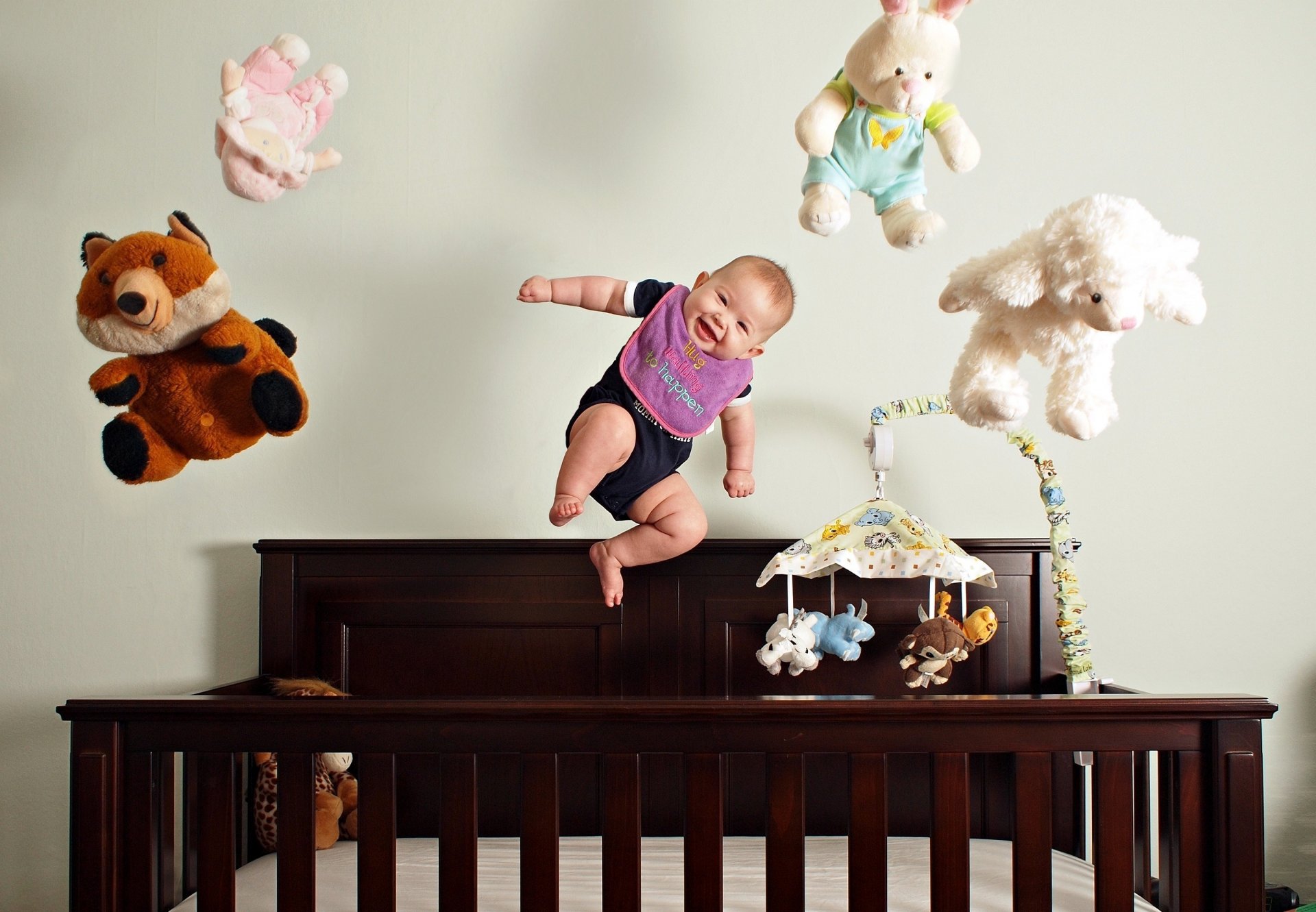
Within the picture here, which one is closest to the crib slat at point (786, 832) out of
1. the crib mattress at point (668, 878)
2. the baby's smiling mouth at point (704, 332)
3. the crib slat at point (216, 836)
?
the crib mattress at point (668, 878)

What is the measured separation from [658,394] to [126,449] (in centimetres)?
74

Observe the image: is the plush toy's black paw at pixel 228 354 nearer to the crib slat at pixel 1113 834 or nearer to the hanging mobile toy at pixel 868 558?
the hanging mobile toy at pixel 868 558

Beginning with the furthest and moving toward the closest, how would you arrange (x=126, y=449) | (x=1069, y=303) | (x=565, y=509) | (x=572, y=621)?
(x=572, y=621)
(x=565, y=509)
(x=126, y=449)
(x=1069, y=303)

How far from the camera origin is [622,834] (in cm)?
122

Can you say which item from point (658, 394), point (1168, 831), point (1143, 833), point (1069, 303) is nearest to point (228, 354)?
point (658, 394)

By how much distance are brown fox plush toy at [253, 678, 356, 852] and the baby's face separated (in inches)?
35.8

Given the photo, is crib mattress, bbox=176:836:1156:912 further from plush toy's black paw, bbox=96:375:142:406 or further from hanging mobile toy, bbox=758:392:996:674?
plush toy's black paw, bbox=96:375:142:406

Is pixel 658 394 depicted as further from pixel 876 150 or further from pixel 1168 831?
pixel 1168 831

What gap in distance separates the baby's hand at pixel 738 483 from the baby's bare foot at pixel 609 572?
23 cm

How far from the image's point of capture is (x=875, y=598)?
1790 mm

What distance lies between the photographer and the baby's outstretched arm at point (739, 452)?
162 centimetres

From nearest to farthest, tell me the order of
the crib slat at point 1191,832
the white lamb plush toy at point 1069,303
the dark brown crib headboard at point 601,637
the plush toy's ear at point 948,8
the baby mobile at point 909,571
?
the white lamb plush toy at point 1069,303 < the crib slat at point 1191,832 < the plush toy's ear at point 948,8 < the baby mobile at point 909,571 < the dark brown crib headboard at point 601,637

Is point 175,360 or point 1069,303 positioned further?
point 175,360

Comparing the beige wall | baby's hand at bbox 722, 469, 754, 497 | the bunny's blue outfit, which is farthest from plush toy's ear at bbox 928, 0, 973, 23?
baby's hand at bbox 722, 469, 754, 497
